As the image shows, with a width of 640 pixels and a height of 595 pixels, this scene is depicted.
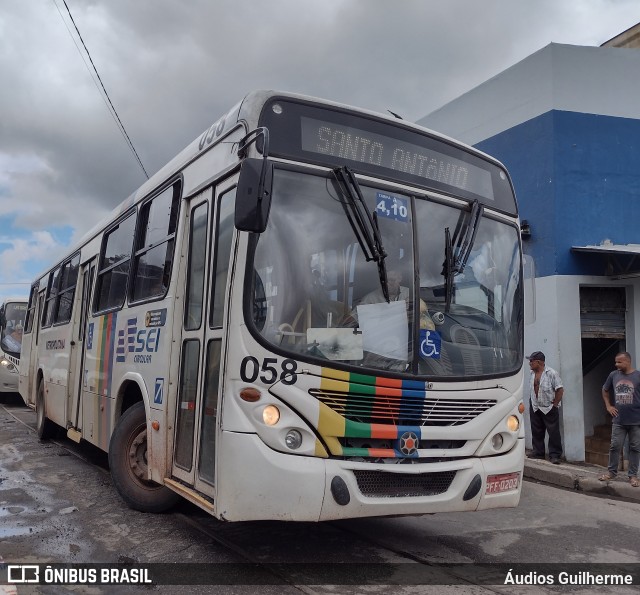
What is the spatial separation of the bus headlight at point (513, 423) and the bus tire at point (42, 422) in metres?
7.93

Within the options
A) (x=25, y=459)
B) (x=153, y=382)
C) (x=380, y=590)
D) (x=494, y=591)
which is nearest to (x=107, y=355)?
(x=153, y=382)

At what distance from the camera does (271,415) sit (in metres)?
3.95

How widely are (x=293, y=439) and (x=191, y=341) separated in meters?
1.29

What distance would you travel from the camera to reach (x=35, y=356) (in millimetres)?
11727

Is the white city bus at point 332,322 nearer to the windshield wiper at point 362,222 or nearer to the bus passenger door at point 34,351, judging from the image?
the windshield wiper at point 362,222

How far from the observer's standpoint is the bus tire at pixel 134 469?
5832 millimetres

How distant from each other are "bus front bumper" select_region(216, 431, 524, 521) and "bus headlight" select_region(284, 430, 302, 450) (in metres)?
0.07

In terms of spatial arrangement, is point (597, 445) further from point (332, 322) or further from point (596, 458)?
point (332, 322)

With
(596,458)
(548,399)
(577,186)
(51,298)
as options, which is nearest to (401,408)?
(548,399)

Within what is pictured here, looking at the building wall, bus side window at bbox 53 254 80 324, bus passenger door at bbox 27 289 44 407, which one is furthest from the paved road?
the building wall

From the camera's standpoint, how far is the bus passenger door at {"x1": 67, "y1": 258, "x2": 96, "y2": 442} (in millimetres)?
7898

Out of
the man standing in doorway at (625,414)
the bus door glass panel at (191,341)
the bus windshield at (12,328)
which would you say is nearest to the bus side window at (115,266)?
the bus door glass panel at (191,341)

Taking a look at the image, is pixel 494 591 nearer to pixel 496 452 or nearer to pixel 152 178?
pixel 496 452

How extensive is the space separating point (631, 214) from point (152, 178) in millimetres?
8444
